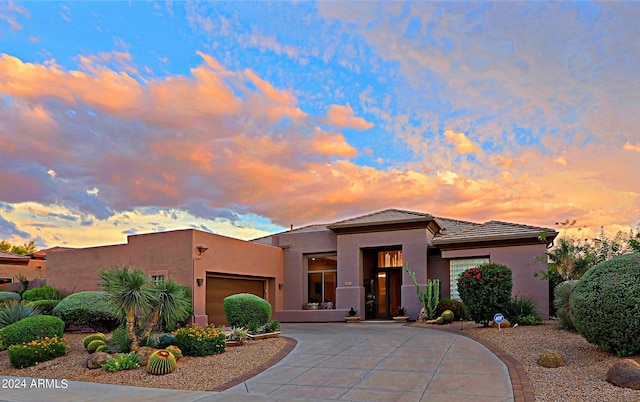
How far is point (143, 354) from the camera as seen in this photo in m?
12.2

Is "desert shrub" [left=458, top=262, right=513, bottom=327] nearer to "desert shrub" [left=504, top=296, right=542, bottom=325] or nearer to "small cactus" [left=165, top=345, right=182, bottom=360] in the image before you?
"desert shrub" [left=504, top=296, right=542, bottom=325]

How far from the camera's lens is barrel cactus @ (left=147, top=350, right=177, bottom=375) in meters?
11.2

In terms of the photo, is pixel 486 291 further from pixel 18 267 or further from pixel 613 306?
pixel 18 267

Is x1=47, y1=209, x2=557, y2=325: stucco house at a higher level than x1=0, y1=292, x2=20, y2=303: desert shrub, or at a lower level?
higher

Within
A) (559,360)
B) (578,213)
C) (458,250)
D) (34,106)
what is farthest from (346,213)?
(559,360)

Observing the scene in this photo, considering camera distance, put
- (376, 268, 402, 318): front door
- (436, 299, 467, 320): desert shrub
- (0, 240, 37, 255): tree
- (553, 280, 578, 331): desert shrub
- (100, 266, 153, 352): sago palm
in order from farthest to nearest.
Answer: (0, 240, 37, 255): tree, (376, 268, 402, 318): front door, (436, 299, 467, 320): desert shrub, (553, 280, 578, 331): desert shrub, (100, 266, 153, 352): sago palm

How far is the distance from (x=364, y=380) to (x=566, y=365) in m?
3.90

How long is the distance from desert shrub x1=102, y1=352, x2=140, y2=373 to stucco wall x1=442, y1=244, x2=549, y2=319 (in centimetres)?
1475

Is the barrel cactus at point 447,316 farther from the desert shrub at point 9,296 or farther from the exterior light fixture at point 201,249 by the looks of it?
the desert shrub at point 9,296

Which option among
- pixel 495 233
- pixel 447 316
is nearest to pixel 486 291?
pixel 447 316

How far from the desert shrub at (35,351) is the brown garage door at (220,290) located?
8.00 m

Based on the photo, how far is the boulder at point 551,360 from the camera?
33.4 feet

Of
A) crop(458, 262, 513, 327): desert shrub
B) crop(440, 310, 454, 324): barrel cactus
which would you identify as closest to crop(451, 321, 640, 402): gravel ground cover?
crop(458, 262, 513, 327): desert shrub

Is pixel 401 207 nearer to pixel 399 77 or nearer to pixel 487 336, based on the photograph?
pixel 399 77
